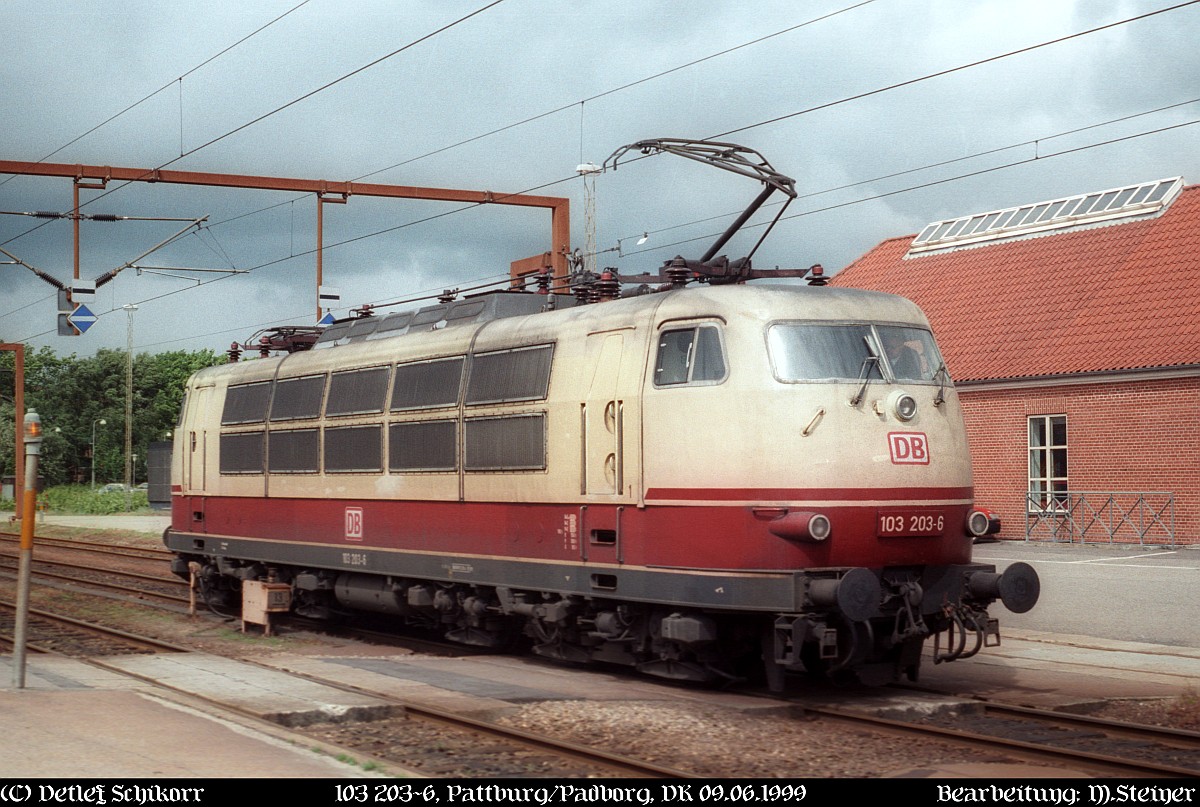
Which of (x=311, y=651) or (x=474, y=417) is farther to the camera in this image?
(x=311, y=651)

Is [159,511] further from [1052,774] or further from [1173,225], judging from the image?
[1052,774]

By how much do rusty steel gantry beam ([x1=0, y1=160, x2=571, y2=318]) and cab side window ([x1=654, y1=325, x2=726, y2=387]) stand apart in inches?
501

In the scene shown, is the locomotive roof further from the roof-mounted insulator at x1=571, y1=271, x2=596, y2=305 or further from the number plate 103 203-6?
the number plate 103 203-6

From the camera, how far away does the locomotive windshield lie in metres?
11.8

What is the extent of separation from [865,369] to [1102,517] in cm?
2005

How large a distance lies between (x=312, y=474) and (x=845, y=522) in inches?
319

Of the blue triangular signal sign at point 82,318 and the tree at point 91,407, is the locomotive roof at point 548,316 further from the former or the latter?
the tree at point 91,407

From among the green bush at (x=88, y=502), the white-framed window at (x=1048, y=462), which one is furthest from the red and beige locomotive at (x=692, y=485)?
the green bush at (x=88, y=502)

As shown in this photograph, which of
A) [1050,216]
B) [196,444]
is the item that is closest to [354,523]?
[196,444]

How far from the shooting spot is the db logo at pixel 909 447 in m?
11.9

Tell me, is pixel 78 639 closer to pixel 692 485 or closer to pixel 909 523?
pixel 692 485

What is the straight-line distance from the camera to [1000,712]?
11.5 metres

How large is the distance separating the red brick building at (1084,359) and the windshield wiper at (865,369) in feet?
59.6
